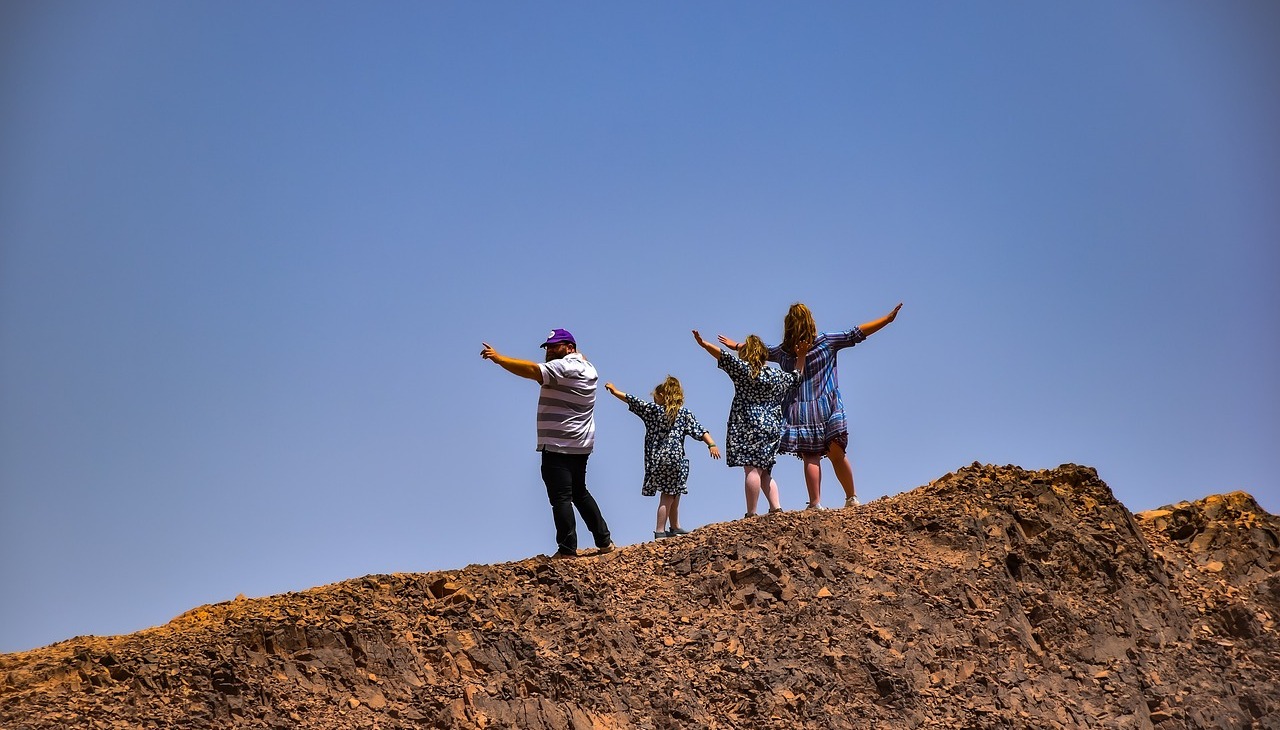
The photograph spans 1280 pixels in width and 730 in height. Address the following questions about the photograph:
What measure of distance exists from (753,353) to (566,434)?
94.4 inches

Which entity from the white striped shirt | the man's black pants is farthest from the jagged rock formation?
the white striped shirt

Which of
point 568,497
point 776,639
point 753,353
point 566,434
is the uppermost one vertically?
point 753,353

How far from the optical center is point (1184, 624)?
37.1 feet

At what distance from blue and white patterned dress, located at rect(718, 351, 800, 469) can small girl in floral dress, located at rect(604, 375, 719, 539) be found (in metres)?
0.49

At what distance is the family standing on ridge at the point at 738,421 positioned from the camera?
11539 millimetres

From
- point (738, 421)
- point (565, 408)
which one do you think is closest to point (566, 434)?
point (565, 408)

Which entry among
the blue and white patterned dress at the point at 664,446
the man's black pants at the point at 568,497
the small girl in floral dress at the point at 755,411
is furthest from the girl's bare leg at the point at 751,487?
the man's black pants at the point at 568,497

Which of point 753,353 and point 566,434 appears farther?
point 753,353

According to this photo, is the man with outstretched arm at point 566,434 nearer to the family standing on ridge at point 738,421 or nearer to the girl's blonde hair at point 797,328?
the family standing on ridge at point 738,421

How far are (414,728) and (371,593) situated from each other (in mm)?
1529

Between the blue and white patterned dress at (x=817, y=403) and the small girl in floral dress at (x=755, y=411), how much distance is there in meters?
0.09

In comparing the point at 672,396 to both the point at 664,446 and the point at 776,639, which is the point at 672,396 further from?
the point at 776,639

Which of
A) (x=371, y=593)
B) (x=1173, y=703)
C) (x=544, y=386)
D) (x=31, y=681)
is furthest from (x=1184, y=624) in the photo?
(x=31, y=681)

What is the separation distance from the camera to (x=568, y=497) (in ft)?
37.7
